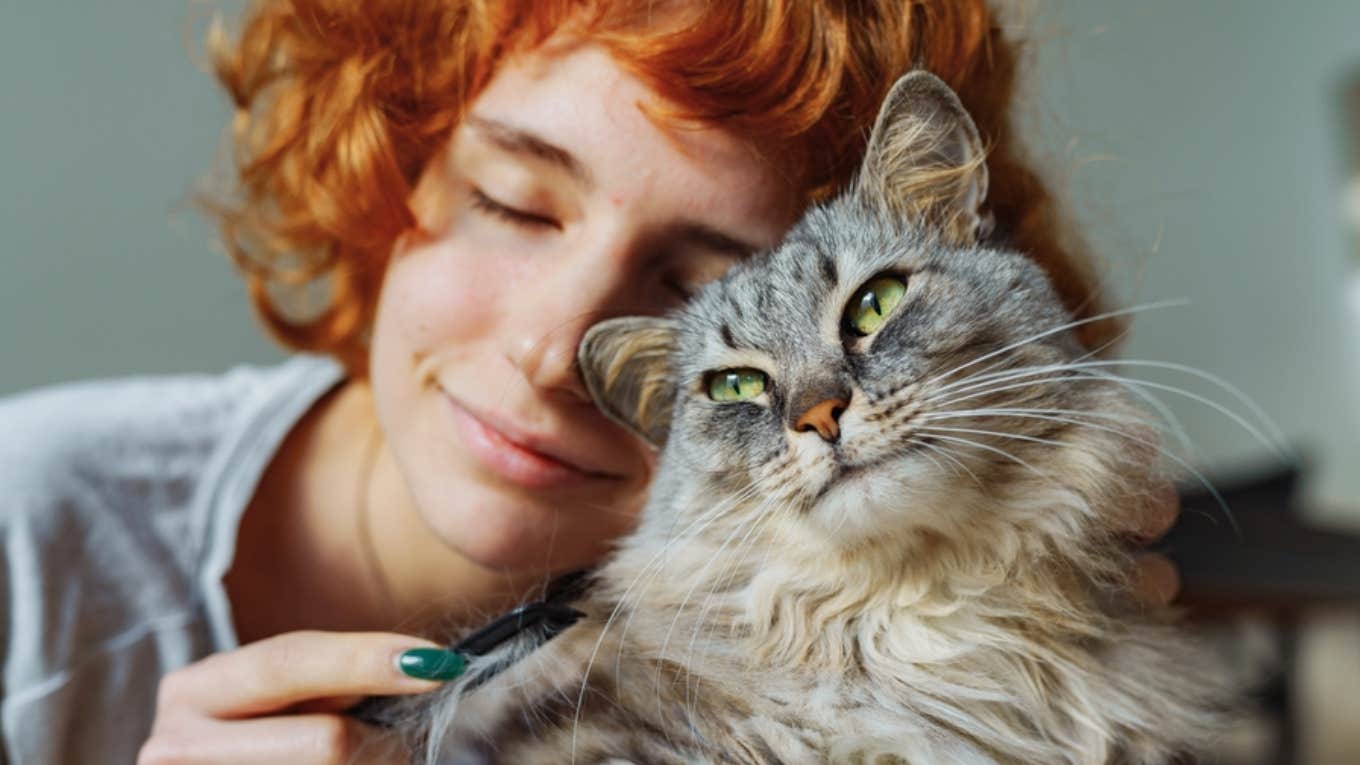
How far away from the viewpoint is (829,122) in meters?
1.04

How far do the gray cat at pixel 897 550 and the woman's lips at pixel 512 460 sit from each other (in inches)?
6.9

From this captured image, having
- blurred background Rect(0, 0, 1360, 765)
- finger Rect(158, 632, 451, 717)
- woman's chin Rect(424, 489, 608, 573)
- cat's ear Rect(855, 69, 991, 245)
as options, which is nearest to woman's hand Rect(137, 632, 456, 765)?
finger Rect(158, 632, 451, 717)

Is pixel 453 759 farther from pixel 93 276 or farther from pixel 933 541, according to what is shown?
pixel 93 276

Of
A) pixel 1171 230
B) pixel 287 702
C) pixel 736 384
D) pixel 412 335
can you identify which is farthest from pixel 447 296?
pixel 1171 230

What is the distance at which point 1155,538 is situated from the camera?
100 cm

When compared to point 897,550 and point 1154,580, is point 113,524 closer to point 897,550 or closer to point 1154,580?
point 897,550

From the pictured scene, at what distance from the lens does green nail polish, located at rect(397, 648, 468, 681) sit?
93 cm

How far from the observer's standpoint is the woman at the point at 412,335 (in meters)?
1.01

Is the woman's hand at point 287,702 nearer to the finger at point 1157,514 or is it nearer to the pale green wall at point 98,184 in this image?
the finger at point 1157,514

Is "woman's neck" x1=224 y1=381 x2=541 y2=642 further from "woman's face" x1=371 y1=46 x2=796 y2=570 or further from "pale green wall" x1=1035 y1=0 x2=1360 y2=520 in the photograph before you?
"pale green wall" x1=1035 y1=0 x2=1360 y2=520

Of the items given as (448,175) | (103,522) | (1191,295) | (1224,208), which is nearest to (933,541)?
A: (448,175)

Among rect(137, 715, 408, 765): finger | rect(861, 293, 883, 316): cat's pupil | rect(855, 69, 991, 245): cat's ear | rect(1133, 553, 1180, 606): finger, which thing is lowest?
rect(137, 715, 408, 765): finger

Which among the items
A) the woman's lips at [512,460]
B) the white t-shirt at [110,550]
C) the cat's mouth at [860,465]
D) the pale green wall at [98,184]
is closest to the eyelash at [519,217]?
the woman's lips at [512,460]

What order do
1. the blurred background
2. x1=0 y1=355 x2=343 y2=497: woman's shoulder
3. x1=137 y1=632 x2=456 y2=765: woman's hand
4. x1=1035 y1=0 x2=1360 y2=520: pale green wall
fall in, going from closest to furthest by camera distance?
1. x1=137 y1=632 x2=456 y2=765: woman's hand
2. x1=0 y1=355 x2=343 y2=497: woman's shoulder
3. the blurred background
4. x1=1035 y1=0 x2=1360 y2=520: pale green wall
